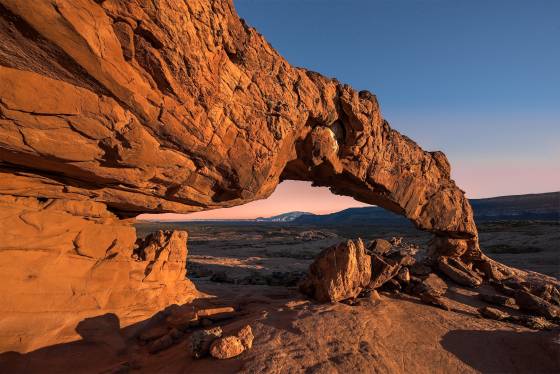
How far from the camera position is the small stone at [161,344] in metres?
8.14

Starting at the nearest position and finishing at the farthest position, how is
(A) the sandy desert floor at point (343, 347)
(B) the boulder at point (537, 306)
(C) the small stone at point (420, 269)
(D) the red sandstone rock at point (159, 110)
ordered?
(D) the red sandstone rock at point (159, 110), (A) the sandy desert floor at point (343, 347), (B) the boulder at point (537, 306), (C) the small stone at point (420, 269)

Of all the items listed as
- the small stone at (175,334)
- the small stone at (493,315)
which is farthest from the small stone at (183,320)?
the small stone at (493,315)

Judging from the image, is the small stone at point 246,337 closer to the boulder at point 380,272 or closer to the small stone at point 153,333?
the small stone at point 153,333

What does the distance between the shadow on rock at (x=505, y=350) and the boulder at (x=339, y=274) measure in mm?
3389

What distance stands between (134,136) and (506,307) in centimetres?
1455

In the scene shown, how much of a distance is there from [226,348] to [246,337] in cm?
57

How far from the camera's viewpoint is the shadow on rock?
7.12m

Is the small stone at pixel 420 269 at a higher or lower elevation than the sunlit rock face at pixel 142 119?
lower

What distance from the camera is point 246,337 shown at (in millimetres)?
7152

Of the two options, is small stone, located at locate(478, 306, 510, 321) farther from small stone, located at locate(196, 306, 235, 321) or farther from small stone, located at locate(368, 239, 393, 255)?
small stone, located at locate(196, 306, 235, 321)

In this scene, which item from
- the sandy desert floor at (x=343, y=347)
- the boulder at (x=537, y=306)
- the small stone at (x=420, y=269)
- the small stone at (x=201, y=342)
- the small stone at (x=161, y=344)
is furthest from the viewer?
the small stone at (x=420, y=269)

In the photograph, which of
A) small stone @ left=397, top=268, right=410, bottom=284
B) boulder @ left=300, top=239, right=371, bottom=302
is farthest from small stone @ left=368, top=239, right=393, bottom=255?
boulder @ left=300, top=239, right=371, bottom=302

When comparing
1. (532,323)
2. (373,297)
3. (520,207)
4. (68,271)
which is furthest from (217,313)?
(520,207)

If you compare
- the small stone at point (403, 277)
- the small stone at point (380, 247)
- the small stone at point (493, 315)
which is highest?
the small stone at point (380, 247)
